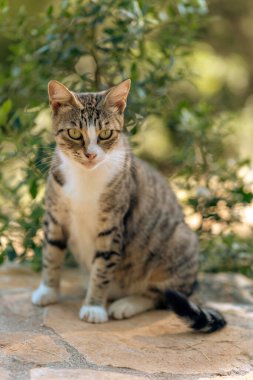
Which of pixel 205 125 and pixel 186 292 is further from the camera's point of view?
pixel 205 125

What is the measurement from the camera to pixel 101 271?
3424 millimetres

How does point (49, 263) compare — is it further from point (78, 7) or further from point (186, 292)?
point (78, 7)

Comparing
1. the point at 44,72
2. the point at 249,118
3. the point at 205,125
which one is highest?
the point at 44,72

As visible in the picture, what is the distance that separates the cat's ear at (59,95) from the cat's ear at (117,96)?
0.20 metres

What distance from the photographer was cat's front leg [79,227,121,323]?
3396 mm

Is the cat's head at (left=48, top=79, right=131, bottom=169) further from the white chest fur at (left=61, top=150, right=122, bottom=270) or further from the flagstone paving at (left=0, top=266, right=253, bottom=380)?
the flagstone paving at (left=0, top=266, right=253, bottom=380)

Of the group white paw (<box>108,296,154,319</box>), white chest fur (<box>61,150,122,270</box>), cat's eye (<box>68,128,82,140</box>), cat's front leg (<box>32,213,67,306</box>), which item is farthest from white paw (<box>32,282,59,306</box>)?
cat's eye (<box>68,128,82,140</box>)

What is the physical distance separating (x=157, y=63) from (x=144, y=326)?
207 centimetres

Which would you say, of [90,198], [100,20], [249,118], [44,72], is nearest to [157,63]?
[100,20]

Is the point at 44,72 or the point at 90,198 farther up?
the point at 44,72

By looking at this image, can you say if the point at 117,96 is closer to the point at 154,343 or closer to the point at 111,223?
the point at 111,223

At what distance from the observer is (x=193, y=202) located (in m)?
4.43

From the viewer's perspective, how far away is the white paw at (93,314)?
3.37m

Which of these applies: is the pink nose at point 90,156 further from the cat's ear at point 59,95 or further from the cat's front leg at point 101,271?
the cat's front leg at point 101,271
